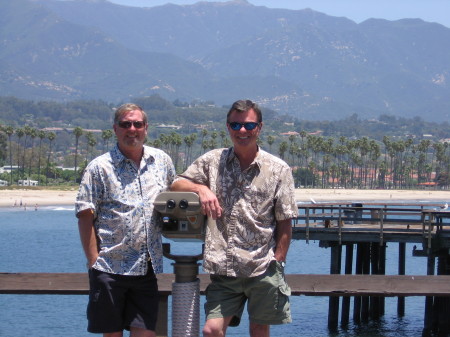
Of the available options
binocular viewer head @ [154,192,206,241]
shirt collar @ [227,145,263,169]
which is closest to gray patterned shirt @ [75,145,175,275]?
binocular viewer head @ [154,192,206,241]

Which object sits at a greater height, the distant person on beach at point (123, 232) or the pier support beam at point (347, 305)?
the distant person on beach at point (123, 232)

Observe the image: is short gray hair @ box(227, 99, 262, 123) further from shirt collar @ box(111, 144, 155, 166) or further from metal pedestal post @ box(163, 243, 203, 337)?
metal pedestal post @ box(163, 243, 203, 337)

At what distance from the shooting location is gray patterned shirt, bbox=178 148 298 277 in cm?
529

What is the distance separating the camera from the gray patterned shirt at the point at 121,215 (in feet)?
17.4

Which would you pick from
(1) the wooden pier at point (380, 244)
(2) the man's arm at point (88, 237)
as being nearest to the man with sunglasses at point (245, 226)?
(2) the man's arm at point (88, 237)

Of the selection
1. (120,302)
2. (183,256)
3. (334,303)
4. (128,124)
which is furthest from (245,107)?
(334,303)

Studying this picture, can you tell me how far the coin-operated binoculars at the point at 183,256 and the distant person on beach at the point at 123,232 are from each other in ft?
0.43

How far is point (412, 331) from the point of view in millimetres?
22047

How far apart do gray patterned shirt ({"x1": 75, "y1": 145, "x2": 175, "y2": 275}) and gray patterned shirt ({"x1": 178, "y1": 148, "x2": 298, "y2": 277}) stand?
302mm

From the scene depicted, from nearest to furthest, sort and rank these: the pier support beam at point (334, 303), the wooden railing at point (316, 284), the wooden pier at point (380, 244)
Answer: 1. the wooden railing at point (316, 284)
2. the wooden pier at point (380, 244)
3. the pier support beam at point (334, 303)

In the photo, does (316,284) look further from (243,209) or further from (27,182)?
(27,182)

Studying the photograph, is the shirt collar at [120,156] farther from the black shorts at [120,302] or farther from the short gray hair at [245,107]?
the black shorts at [120,302]

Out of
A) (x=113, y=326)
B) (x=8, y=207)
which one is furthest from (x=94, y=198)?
Answer: (x=8, y=207)

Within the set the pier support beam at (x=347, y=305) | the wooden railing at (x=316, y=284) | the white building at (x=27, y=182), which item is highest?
the wooden railing at (x=316, y=284)
